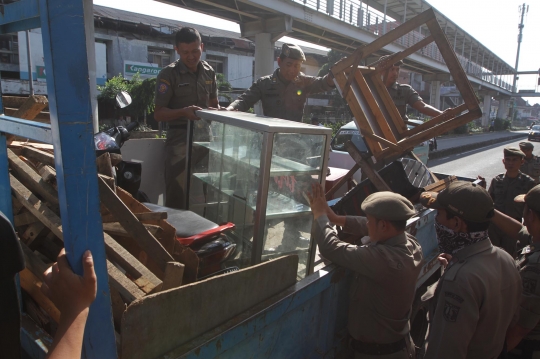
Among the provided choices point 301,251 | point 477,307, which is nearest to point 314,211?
point 301,251

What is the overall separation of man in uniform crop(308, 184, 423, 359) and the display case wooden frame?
52.5 inches

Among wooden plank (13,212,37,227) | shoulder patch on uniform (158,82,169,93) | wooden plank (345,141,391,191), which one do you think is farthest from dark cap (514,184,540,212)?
shoulder patch on uniform (158,82,169,93)

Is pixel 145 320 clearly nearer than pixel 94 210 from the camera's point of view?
No

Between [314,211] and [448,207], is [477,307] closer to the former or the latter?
[448,207]

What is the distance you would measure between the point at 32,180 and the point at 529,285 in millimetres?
2477

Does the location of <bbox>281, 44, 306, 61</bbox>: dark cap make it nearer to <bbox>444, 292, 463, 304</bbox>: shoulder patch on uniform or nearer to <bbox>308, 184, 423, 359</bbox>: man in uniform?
<bbox>308, 184, 423, 359</bbox>: man in uniform

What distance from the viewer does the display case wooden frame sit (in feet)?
10.3

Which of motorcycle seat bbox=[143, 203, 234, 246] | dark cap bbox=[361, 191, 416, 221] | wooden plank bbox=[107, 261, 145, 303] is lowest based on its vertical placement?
motorcycle seat bbox=[143, 203, 234, 246]

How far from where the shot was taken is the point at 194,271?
168 centimetres

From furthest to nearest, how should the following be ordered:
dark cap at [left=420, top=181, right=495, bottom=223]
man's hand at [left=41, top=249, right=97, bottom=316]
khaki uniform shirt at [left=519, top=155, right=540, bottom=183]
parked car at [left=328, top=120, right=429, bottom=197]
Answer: parked car at [left=328, top=120, right=429, bottom=197], khaki uniform shirt at [left=519, top=155, right=540, bottom=183], dark cap at [left=420, top=181, right=495, bottom=223], man's hand at [left=41, top=249, right=97, bottom=316]

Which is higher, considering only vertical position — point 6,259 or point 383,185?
point 6,259

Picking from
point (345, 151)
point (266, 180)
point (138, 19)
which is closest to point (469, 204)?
point (266, 180)

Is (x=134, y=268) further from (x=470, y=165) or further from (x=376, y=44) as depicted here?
(x=470, y=165)

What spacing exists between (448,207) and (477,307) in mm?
490
